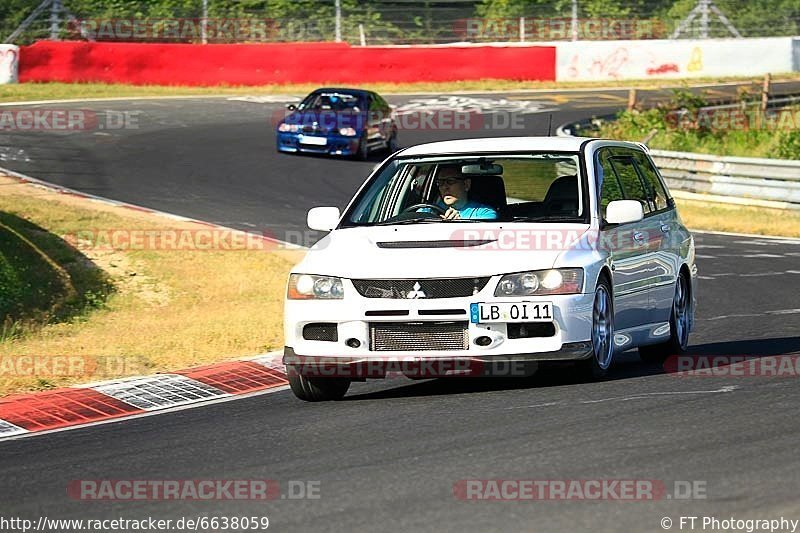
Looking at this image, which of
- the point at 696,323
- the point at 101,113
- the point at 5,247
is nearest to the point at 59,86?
the point at 101,113

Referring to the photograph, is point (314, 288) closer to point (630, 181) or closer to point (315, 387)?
point (315, 387)

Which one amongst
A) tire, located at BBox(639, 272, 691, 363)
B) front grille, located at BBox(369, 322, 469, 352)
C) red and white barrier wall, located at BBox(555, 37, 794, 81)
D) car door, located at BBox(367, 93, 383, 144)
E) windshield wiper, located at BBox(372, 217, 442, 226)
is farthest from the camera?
red and white barrier wall, located at BBox(555, 37, 794, 81)

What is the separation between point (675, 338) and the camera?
10.7m

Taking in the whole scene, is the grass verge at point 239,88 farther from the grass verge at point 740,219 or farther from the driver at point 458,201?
the driver at point 458,201

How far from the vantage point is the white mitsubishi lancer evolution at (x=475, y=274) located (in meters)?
8.58

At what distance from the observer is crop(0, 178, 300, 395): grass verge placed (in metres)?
11.4

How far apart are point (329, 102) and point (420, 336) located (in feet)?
72.7

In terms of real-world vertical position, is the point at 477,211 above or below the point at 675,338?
above

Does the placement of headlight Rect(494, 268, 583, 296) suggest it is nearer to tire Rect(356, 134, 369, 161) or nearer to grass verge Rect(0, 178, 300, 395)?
grass verge Rect(0, 178, 300, 395)

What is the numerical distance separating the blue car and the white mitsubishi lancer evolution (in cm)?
1919

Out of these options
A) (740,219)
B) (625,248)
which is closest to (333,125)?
(740,219)

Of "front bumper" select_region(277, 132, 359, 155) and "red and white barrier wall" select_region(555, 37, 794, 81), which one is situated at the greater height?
"red and white barrier wall" select_region(555, 37, 794, 81)

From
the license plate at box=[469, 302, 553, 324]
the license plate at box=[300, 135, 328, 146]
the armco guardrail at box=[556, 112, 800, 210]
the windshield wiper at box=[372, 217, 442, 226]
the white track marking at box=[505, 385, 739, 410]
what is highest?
the windshield wiper at box=[372, 217, 442, 226]

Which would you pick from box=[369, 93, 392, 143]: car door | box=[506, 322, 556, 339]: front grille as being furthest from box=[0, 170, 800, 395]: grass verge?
box=[369, 93, 392, 143]: car door
